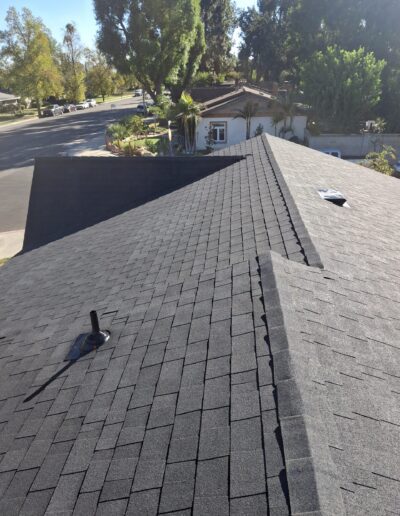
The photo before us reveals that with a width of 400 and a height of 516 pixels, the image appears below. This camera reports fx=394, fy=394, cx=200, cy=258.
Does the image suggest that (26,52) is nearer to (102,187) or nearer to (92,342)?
(102,187)

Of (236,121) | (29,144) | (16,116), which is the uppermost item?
(236,121)

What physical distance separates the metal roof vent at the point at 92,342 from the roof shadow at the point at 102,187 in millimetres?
8530

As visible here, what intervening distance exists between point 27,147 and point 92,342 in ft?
146

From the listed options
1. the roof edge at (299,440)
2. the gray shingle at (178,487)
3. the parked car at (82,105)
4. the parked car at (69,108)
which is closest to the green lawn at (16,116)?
the parked car at (69,108)

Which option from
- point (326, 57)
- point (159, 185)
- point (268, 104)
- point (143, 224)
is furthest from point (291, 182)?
point (326, 57)

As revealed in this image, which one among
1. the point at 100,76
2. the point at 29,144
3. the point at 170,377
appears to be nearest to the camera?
the point at 170,377

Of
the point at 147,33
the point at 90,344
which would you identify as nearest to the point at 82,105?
the point at 147,33

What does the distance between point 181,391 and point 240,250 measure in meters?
3.24

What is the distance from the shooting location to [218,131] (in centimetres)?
3694

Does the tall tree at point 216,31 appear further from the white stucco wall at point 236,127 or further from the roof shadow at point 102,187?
the roof shadow at point 102,187

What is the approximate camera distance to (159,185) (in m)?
14.2

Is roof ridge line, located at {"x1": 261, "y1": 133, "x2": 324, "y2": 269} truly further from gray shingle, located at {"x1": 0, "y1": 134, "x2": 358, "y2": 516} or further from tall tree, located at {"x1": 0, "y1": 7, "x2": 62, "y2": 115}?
tall tree, located at {"x1": 0, "y1": 7, "x2": 62, "y2": 115}

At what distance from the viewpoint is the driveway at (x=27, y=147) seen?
24.5 m

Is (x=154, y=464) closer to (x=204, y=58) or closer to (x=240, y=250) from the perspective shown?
(x=240, y=250)
